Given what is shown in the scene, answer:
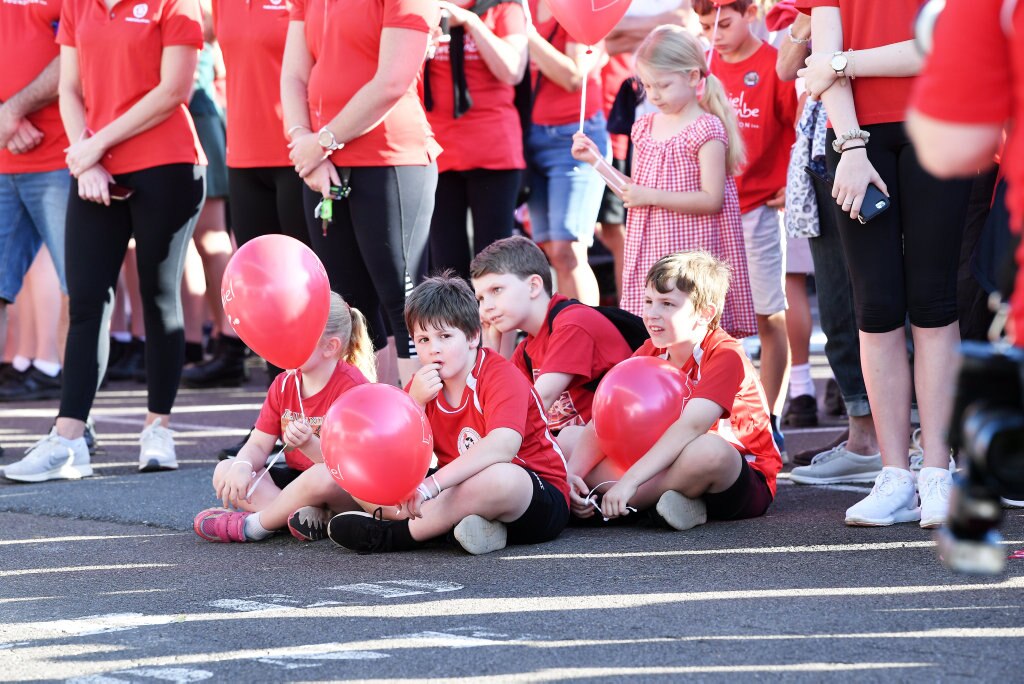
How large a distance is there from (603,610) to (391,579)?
0.73 m

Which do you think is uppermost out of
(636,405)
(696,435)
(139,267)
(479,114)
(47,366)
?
(479,114)

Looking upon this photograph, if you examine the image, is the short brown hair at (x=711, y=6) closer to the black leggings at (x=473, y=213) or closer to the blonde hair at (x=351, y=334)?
the black leggings at (x=473, y=213)

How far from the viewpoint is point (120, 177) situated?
5926 millimetres

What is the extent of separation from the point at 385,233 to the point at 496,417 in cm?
125

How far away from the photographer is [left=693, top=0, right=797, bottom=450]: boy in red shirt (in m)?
6.21

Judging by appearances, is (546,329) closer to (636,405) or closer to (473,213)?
(636,405)

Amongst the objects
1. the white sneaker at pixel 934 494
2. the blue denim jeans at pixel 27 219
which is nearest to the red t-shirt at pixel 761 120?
the white sneaker at pixel 934 494

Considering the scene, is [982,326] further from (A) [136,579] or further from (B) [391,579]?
(A) [136,579]

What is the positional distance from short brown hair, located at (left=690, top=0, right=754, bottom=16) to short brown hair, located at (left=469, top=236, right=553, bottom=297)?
1.71m

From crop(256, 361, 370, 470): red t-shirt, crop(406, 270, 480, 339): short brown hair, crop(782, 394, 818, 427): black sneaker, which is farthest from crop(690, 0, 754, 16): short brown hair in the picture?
crop(256, 361, 370, 470): red t-shirt

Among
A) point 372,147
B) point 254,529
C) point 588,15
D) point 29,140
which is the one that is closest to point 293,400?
point 254,529

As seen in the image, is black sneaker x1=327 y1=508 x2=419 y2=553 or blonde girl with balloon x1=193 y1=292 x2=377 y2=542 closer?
black sneaker x1=327 y1=508 x2=419 y2=553

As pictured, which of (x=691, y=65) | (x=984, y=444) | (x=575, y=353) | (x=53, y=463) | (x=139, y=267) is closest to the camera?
(x=984, y=444)

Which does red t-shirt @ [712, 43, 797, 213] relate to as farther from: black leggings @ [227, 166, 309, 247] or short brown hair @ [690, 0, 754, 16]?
black leggings @ [227, 166, 309, 247]
